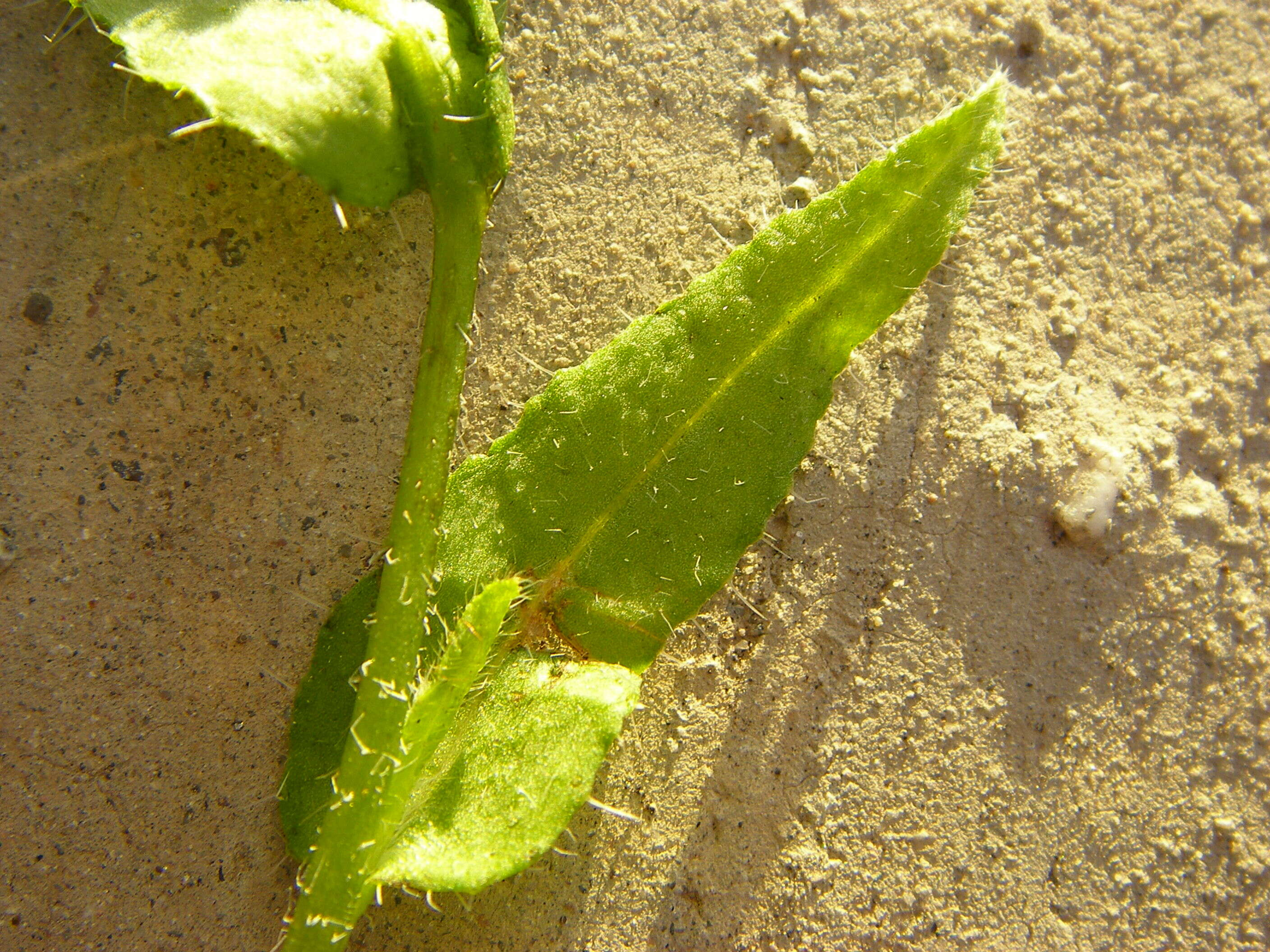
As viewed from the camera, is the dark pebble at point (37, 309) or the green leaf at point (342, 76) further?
the dark pebble at point (37, 309)

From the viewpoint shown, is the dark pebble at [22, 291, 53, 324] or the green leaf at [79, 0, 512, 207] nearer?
the green leaf at [79, 0, 512, 207]

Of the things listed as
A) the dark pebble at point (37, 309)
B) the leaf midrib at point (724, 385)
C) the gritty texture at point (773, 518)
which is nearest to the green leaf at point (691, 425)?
the leaf midrib at point (724, 385)

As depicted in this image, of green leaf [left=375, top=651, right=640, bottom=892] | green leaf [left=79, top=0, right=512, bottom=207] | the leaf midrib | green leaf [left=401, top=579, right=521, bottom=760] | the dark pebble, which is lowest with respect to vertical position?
green leaf [left=375, top=651, right=640, bottom=892]

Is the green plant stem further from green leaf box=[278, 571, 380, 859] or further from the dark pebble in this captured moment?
the dark pebble

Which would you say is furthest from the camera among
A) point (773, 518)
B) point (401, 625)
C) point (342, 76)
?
point (773, 518)

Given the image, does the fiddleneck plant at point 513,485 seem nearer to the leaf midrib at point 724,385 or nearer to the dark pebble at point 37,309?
the leaf midrib at point 724,385

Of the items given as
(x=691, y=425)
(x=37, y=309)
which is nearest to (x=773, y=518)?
(x=691, y=425)

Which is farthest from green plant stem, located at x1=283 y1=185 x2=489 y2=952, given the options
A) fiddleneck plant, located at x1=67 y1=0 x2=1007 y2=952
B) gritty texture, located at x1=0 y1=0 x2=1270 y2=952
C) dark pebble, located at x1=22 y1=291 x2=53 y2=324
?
dark pebble, located at x1=22 y1=291 x2=53 y2=324

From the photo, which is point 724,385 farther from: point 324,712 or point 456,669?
point 324,712
